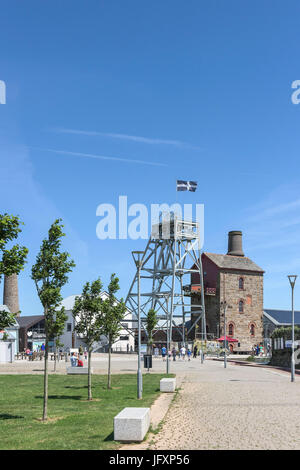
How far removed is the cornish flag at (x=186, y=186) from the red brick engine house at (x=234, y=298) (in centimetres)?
1427

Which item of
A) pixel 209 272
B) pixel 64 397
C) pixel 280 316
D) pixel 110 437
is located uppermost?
pixel 209 272

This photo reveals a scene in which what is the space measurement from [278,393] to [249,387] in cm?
299

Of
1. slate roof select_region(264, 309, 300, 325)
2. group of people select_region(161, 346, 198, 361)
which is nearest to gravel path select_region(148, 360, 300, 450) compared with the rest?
group of people select_region(161, 346, 198, 361)

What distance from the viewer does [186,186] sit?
69500 millimetres

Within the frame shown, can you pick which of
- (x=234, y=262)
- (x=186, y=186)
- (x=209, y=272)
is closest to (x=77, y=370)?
(x=186, y=186)

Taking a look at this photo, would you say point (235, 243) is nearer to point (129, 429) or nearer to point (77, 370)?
point (77, 370)

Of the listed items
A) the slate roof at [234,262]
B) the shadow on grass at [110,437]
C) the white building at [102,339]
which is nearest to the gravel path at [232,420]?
the shadow on grass at [110,437]

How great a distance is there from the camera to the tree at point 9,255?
45.2 feet

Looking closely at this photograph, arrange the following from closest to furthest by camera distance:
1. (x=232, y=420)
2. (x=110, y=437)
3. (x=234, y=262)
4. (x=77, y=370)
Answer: (x=110, y=437) < (x=232, y=420) < (x=77, y=370) < (x=234, y=262)

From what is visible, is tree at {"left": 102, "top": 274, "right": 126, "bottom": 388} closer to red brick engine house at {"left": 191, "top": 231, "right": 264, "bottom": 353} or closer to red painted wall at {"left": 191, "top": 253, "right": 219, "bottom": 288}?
red brick engine house at {"left": 191, "top": 231, "right": 264, "bottom": 353}

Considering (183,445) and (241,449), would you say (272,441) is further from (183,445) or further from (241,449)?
(183,445)

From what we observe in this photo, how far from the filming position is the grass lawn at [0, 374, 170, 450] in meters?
12.0

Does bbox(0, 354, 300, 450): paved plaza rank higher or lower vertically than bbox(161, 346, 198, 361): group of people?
higher

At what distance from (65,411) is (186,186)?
54.3 metres
